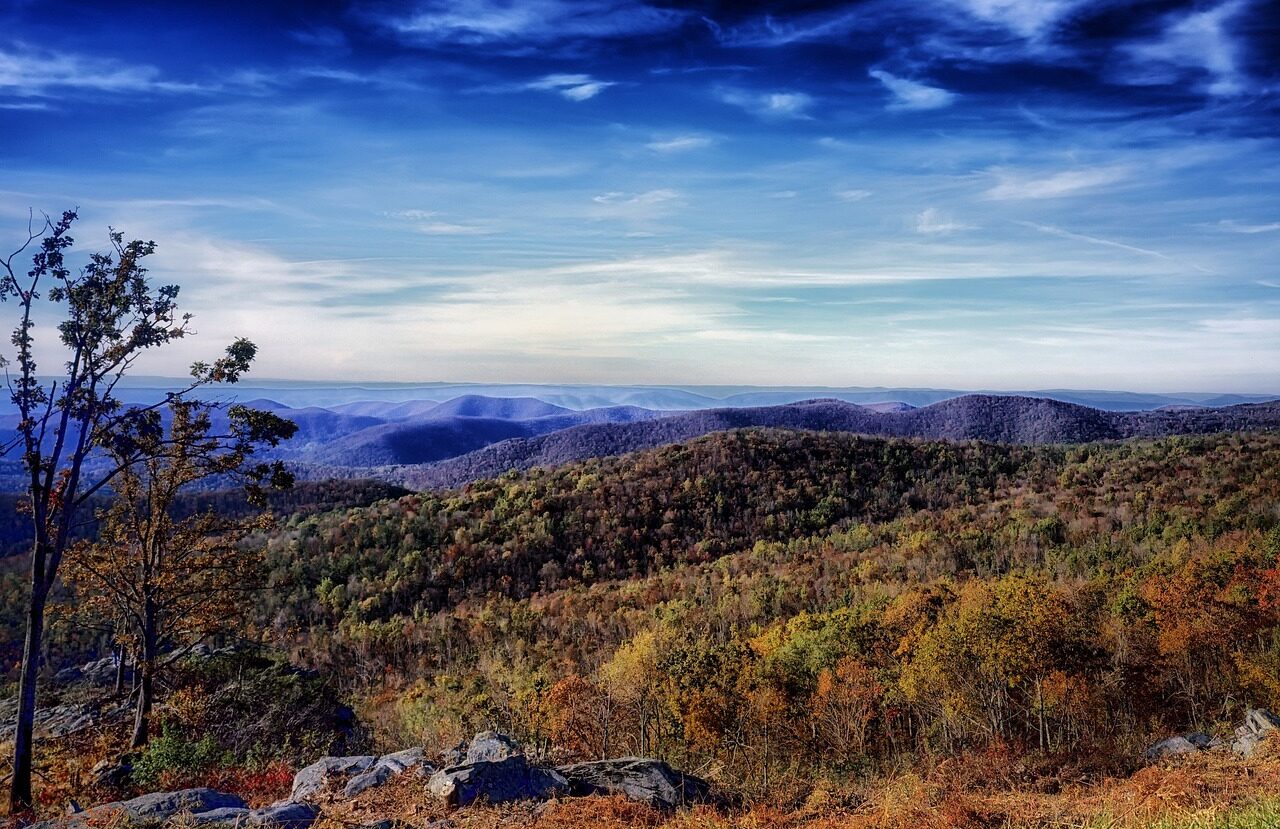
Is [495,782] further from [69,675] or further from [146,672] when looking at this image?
[69,675]

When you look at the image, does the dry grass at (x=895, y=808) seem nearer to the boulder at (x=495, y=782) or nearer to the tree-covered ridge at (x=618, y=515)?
the boulder at (x=495, y=782)

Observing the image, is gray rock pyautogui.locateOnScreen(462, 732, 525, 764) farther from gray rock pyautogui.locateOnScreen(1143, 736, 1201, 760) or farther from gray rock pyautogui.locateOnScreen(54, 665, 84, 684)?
gray rock pyautogui.locateOnScreen(54, 665, 84, 684)

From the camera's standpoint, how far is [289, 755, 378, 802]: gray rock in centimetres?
958

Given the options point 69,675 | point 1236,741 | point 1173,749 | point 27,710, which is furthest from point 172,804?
point 69,675

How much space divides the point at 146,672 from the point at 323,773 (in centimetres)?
720

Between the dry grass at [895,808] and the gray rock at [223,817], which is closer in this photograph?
the dry grass at [895,808]

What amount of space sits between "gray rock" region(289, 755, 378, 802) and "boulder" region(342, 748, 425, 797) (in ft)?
0.76

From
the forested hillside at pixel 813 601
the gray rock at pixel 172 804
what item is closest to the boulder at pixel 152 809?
the gray rock at pixel 172 804

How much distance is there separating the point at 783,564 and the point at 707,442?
28.6 meters

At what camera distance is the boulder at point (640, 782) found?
9484mm

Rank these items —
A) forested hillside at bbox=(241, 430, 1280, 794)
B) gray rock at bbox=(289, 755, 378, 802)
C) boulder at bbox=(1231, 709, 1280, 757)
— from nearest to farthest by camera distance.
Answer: gray rock at bbox=(289, 755, 378, 802) → boulder at bbox=(1231, 709, 1280, 757) → forested hillside at bbox=(241, 430, 1280, 794)

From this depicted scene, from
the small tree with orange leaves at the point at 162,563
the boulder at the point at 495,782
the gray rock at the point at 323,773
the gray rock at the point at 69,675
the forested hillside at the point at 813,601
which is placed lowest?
the gray rock at the point at 69,675

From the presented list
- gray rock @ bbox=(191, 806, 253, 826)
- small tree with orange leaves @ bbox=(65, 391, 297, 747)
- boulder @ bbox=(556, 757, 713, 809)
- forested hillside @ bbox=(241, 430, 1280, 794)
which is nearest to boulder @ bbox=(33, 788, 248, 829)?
gray rock @ bbox=(191, 806, 253, 826)

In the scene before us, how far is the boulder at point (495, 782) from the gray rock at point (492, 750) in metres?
0.17
